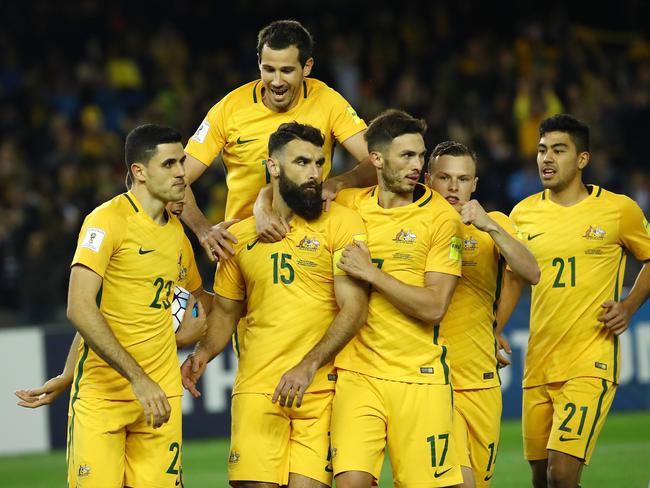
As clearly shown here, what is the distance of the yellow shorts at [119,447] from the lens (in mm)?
6566

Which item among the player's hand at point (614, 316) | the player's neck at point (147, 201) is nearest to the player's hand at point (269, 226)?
the player's neck at point (147, 201)

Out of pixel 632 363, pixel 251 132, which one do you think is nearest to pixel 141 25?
pixel 632 363

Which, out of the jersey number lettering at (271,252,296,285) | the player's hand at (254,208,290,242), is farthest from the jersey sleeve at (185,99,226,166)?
the jersey number lettering at (271,252,296,285)

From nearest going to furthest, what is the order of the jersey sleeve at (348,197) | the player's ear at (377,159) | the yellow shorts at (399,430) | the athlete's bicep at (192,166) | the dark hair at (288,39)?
Result: the yellow shorts at (399,430), the player's ear at (377,159), the jersey sleeve at (348,197), the dark hair at (288,39), the athlete's bicep at (192,166)

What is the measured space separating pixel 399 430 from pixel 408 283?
841 mm

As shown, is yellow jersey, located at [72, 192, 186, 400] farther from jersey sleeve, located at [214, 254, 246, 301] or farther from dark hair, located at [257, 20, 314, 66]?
dark hair, located at [257, 20, 314, 66]

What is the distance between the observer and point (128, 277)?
6.74m

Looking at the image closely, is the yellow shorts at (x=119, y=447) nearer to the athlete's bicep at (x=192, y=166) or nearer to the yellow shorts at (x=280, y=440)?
the yellow shorts at (x=280, y=440)

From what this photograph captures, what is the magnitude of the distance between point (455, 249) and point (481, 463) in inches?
58.3

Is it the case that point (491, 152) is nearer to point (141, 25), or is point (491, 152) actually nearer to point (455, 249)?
point (141, 25)

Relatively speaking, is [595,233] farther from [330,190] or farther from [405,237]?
[330,190]

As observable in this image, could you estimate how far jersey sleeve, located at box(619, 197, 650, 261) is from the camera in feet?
26.1

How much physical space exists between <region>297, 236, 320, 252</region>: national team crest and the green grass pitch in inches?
169

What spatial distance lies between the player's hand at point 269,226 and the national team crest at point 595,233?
2121 mm
